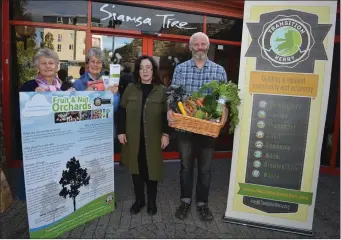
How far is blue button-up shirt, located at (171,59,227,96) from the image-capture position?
125 inches

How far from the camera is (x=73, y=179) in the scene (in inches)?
115

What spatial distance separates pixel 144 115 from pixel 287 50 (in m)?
1.63

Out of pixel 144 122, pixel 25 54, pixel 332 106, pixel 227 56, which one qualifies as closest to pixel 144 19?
pixel 227 56

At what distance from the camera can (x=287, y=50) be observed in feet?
9.59

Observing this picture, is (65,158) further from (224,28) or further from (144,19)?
(224,28)

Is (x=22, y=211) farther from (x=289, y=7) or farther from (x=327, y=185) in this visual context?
(x=327, y=185)

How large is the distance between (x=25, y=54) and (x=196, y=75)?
334 centimetres

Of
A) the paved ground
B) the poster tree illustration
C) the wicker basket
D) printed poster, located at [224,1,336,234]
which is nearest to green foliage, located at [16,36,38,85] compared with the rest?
the paved ground

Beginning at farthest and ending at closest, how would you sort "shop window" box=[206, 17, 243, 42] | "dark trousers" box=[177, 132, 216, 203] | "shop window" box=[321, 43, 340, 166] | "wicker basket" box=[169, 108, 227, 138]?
"shop window" box=[206, 17, 243, 42] < "shop window" box=[321, 43, 340, 166] < "dark trousers" box=[177, 132, 216, 203] < "wicker basket" box=[169, 108, 227, 138]

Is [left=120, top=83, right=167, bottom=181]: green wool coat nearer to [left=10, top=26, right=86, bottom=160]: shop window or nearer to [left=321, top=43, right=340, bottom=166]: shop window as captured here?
[left=10, top=26, right=86, bottom=160]: shop window

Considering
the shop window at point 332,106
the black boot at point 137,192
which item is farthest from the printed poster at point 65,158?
the shop window at point 332,106

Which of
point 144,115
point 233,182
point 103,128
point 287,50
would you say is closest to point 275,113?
point 287,50

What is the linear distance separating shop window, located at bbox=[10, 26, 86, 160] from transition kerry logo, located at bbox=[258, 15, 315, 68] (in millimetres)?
3313

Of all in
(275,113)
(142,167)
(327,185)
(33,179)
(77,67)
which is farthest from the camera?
(77,67)
